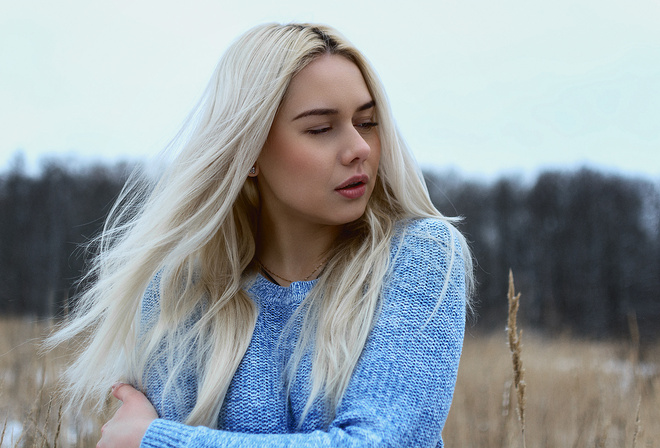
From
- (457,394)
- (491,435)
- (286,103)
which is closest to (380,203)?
(286,103)

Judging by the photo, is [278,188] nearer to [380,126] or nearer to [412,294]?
[380,126]

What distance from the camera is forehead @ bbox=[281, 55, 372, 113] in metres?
1.60

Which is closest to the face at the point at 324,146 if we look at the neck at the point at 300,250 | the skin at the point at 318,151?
the skin at the point at 318,151

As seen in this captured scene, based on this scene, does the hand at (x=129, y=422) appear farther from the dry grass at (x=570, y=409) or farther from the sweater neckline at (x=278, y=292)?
the dry grass at (x=570, y=409)

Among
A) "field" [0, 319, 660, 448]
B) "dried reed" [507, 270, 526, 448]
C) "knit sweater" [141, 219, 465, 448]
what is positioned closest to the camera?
"knit sweater" [141, 219, 465, 448]

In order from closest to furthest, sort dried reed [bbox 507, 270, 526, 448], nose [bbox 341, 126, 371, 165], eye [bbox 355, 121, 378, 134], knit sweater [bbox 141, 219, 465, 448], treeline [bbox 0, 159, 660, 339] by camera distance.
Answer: knit sweater [bbox 141, 219, 465, 448], dried reed [bbox 507, 270, 526, 448], nose [bbox 341, 126, 371, 165], eye [bbox 355, 121, 378, 134], treeline [bbox 0, 159, 660, 339]

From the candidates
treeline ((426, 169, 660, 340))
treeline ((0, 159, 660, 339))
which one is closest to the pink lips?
treeline ((0, 159, 660, 339))

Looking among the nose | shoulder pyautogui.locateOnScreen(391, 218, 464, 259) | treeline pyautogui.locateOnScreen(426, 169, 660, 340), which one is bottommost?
treeline pyautogui.locateOnScreen(426, 169, 660, 340)

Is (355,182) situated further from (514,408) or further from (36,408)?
(36,408)

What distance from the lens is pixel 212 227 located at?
172cm

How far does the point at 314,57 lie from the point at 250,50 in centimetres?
20

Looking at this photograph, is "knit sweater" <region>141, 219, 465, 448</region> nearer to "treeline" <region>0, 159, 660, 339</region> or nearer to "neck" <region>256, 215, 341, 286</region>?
"neck" <region>256, 215, 341, 286</region>

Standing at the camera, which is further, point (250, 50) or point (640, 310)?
point (640, 310)

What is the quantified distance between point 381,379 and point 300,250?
1.97 feet
